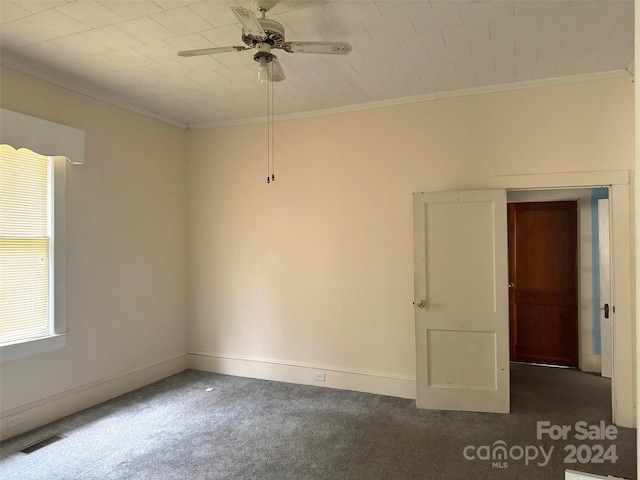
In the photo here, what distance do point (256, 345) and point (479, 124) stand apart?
3.39 meters

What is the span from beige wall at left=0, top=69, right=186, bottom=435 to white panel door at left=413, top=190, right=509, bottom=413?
2.90 meters

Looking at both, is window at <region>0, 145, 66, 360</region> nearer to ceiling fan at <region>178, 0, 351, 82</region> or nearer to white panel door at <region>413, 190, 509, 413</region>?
ceiling fan at <region>178, 0, 351, 82</region>

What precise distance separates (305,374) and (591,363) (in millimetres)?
3557

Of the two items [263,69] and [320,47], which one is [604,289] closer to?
[320,47]

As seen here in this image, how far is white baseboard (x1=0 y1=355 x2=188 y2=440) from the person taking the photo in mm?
3179

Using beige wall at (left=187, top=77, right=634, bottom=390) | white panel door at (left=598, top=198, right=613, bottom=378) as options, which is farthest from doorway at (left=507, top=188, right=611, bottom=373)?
beige wall at (left=187, top=77, right=634, bottom=390)

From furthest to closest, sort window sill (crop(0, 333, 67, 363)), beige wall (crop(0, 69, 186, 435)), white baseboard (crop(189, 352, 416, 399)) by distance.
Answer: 1. white baseboard (crop(189, 352, 416, 399))
2. beige wall (crop(0, 69, 186, 435))
3. window sill (crop(0, 333, 67, 363))

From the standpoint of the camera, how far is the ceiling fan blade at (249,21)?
1927mm

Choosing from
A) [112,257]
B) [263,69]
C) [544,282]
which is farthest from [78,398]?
[544,282]

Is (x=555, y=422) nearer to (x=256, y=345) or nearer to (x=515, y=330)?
(x=515, y=330)

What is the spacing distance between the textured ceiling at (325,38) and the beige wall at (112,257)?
11.4 inches

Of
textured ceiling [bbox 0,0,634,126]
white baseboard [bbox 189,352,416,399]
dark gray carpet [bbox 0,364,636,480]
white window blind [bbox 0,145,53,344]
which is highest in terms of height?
textured ceiling [bbox 0,0,634,126]

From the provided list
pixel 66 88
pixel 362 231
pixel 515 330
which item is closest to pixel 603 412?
pixel 515 330

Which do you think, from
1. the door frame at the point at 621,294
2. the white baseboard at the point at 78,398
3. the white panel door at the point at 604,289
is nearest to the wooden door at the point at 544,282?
the white panel door at the point at 604,289
